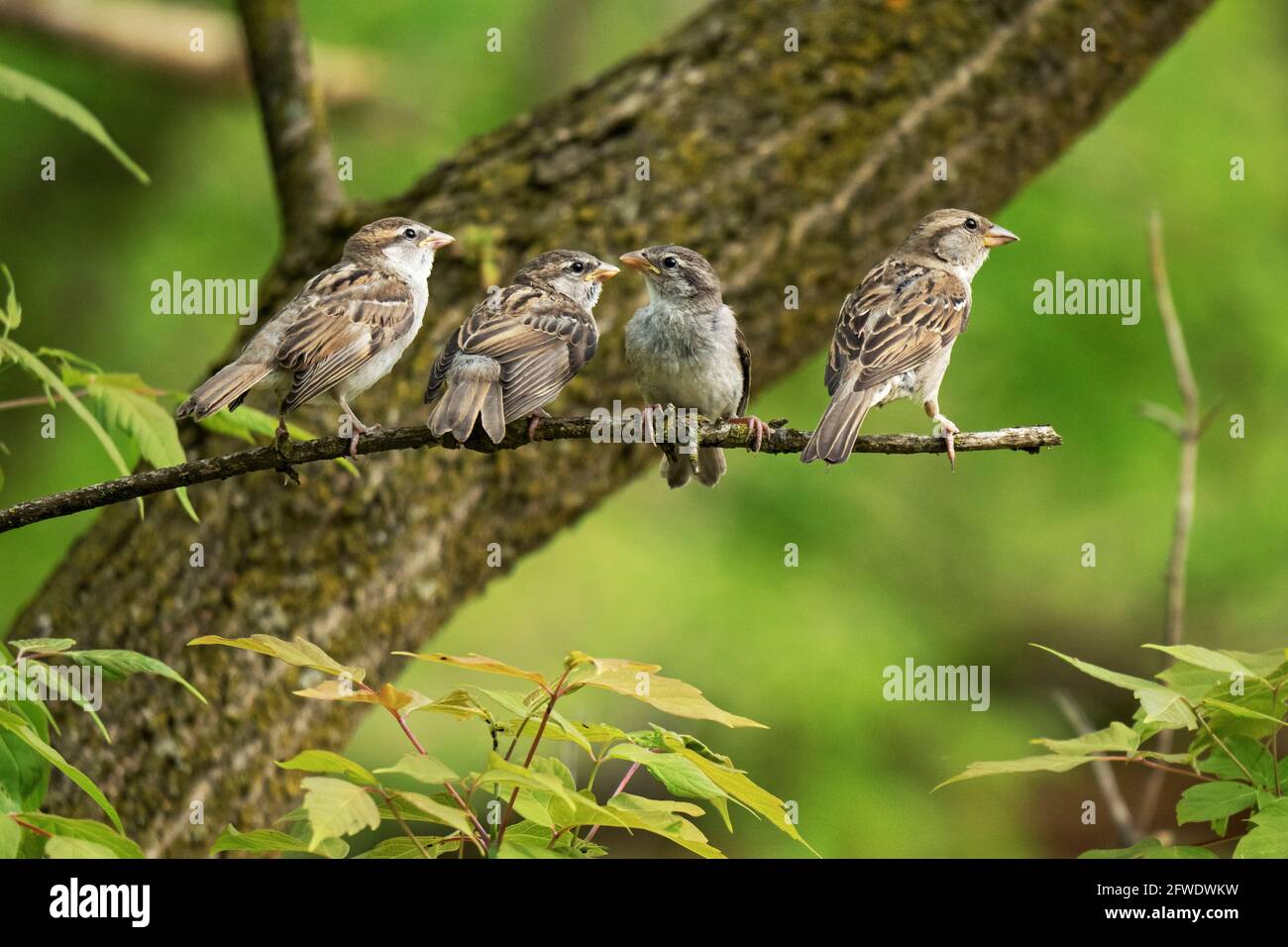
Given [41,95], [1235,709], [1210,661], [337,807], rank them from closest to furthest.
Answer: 1. [337,807]
2. [1235,709]
3. [1210,661]
4. [41,95]

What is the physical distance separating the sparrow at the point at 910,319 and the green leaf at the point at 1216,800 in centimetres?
95

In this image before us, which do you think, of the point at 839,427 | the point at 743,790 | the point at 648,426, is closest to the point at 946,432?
the point at 839,427

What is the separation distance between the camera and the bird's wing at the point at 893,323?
9.05 feet

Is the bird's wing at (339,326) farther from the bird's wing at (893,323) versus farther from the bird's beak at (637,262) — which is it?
the bird's wing at (893,323)

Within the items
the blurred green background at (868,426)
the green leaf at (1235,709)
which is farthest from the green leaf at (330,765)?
the blurred green background at (868,426)

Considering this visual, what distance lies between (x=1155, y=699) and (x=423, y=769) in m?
1.44

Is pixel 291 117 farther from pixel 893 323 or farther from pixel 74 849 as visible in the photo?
pixel 74 849

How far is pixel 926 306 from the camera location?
2945 mm

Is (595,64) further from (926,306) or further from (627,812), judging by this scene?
(627,812)

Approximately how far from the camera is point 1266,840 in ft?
8.36

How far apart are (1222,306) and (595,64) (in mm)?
6192

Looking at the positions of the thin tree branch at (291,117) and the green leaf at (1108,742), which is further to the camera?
the thin tree branch at (291,117)

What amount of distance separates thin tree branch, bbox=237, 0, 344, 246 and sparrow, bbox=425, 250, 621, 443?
279cm

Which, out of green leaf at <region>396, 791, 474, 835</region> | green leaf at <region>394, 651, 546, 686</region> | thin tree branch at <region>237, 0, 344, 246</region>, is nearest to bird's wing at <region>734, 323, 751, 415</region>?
green leaf at <region>394, 651, 546, 686</region>
